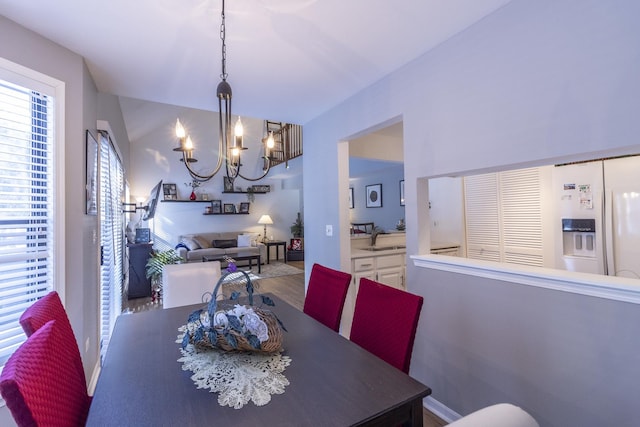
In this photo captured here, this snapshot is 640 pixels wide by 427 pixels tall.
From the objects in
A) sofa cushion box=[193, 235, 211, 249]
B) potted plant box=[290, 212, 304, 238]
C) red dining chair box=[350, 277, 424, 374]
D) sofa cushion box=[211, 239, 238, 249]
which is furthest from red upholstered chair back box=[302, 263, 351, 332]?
potted plant box=[290, 212, 304, 238]

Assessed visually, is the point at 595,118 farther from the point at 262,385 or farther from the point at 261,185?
the point at 261,185

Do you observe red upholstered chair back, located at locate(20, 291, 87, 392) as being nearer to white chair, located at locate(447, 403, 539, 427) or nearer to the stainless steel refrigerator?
white chair, located at locate(447, 403, 539, 427)

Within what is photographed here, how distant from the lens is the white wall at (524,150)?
4.07 feet

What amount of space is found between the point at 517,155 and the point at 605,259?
1.73 m

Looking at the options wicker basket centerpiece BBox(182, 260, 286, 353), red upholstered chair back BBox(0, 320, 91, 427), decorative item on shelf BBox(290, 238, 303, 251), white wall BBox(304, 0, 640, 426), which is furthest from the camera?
decorative item on shelf BBox(290, 238, 303, 251)

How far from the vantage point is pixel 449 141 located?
1896mm

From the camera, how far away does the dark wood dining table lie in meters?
0.84

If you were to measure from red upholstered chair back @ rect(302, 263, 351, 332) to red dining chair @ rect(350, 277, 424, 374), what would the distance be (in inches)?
5.4

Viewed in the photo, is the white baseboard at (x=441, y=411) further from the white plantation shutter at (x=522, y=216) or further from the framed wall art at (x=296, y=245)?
the framed wall art at (x=296, y=245)

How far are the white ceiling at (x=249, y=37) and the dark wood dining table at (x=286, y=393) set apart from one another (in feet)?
5.58

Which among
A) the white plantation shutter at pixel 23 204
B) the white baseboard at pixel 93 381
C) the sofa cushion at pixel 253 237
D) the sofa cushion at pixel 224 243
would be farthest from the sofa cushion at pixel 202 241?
the white plantation shutter at pixel 23 204

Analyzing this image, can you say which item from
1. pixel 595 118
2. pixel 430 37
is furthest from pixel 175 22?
pixel 595 118

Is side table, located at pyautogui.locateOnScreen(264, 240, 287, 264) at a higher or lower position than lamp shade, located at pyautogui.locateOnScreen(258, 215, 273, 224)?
lower

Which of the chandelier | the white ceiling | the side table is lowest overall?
the side table
